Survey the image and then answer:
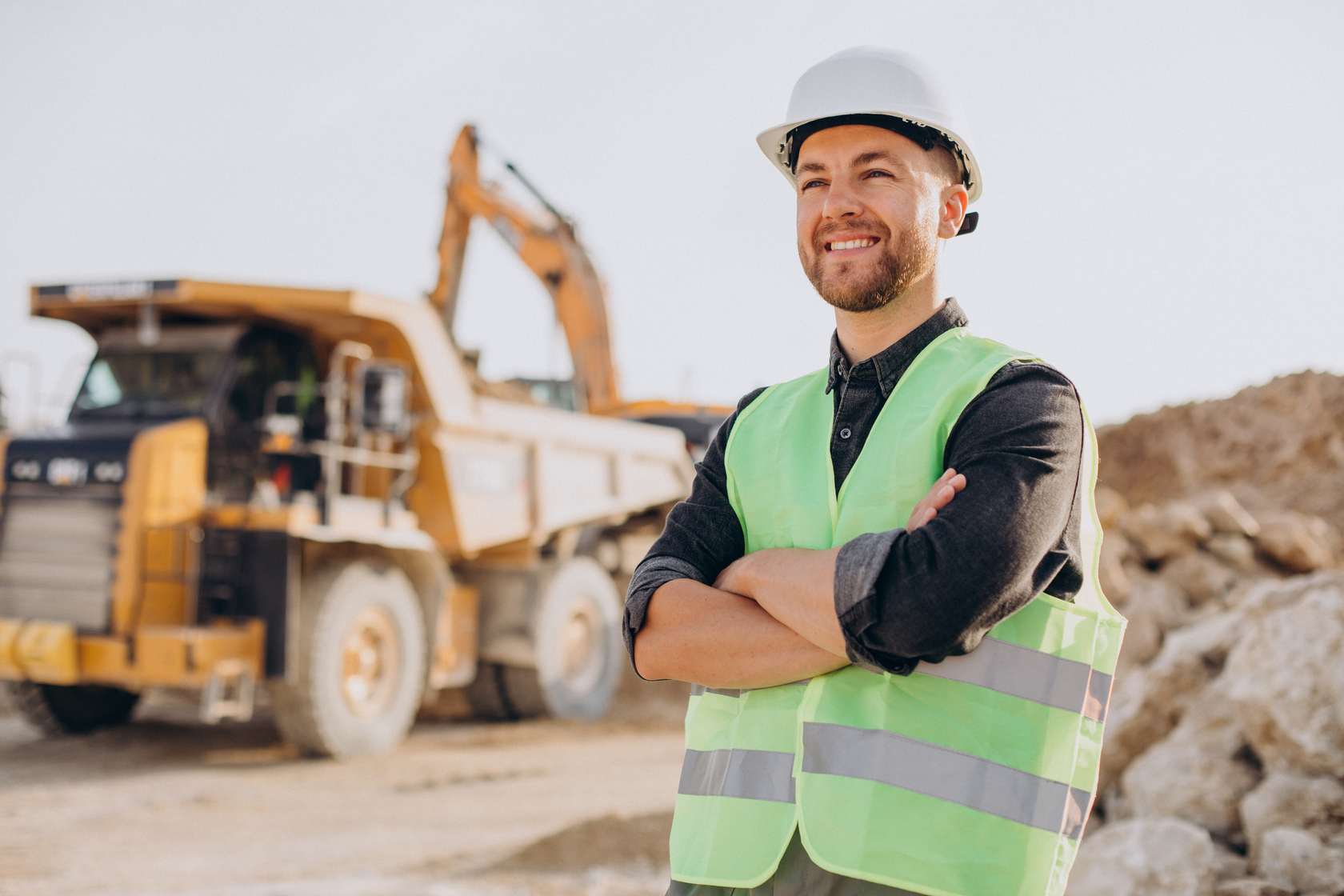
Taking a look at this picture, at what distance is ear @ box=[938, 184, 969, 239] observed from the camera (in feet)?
6.27

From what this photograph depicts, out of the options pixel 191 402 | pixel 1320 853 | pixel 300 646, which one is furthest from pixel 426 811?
pixel 1320 853

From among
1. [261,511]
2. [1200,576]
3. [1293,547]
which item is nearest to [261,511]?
[261,511]

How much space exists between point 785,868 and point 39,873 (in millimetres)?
4271

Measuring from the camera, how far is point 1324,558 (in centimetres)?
889

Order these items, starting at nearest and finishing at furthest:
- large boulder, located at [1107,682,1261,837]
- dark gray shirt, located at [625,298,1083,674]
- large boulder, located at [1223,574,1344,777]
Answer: dark gray shirt, located at [625,298,1083,674]
large boulder, located at [1223,574,1344,777]
large boulder, located at [1107,682,1261,837]

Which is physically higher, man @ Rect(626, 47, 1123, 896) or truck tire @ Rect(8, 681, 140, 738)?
man @ Rect(626, 47, 1123, 896)

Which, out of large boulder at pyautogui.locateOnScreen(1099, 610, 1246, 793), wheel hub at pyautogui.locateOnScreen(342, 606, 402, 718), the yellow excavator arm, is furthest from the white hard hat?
the yellow excavator arm

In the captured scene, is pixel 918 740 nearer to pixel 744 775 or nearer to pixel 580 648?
pixel 744 775

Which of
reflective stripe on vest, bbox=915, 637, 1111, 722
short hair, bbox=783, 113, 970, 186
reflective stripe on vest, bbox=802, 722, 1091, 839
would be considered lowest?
reflective stripe on vest, bbox=802, 722, 1091, 839

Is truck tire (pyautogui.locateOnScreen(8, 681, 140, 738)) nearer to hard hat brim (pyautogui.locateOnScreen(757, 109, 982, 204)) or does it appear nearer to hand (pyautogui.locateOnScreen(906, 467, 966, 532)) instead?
hard hat brim (pyautogui.locateOnScreen(757, 109, 982, 204))

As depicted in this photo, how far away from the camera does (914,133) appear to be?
1.89 m

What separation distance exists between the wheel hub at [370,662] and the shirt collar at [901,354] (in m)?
5.67

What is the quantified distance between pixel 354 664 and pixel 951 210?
235 inches

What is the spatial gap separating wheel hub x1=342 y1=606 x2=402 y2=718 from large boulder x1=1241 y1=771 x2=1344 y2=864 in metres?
5.10
